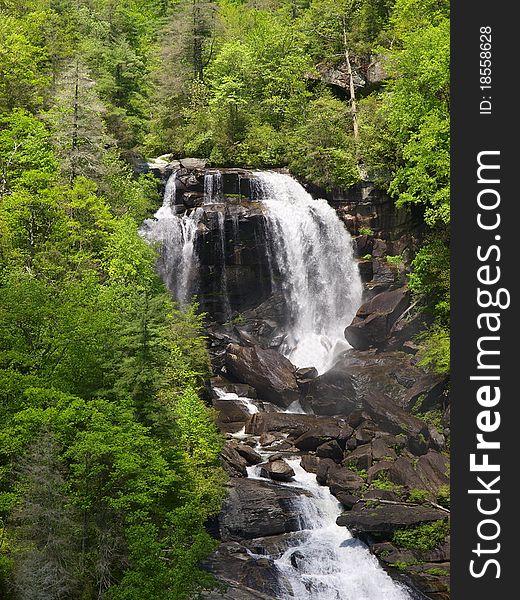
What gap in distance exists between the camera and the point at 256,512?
21547 millimetres

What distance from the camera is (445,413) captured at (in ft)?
87.9

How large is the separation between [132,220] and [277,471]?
12.8 metres

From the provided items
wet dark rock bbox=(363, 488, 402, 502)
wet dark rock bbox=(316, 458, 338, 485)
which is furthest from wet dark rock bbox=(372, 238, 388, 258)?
wet dark rock bbox=(363, 488, 402, 502)

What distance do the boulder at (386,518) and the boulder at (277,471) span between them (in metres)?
2.97

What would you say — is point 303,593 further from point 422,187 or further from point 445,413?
point 422,187

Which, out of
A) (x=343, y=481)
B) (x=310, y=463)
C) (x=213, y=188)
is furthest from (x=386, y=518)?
(x=213, y=188)

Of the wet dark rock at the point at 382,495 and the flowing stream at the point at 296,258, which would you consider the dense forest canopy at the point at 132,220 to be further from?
the wet dark rock at the point at 382,495

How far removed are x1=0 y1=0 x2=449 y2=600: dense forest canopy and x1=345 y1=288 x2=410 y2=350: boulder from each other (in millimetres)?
2161

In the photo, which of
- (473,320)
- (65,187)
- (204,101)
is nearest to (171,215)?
(65,187)

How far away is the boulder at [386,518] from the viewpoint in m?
20.5

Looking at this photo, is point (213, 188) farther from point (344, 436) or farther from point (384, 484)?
point (384, 484)

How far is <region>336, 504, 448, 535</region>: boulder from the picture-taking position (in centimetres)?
2053

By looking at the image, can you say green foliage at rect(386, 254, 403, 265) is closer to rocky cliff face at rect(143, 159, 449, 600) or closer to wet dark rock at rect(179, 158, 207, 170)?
rocky cliff face at rect(143, 159, 449, 600)

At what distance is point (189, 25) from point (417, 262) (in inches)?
1262
